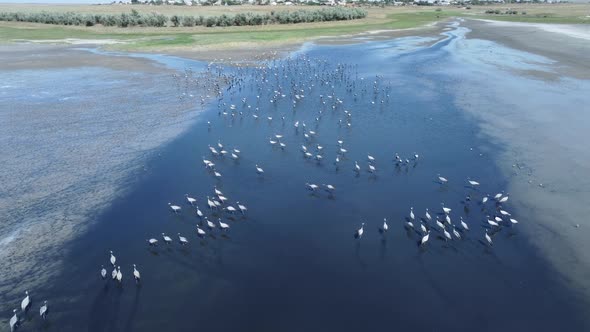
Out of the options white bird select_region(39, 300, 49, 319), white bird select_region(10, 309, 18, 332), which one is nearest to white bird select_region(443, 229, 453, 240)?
white bird select_region(39, 300, 49, 319)

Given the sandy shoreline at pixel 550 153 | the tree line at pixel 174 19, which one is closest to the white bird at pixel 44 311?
the sandy shoreline at pixel 550 153

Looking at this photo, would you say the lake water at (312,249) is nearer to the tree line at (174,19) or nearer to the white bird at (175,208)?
the white bird at (175,208)

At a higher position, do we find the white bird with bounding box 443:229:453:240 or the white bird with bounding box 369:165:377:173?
the white bird with bounding box 369:165:377:173

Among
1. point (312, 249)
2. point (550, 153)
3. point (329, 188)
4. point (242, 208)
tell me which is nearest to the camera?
point (312, 249)

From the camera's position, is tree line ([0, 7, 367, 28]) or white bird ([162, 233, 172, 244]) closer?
white bird ([162, 233, 172, 244])

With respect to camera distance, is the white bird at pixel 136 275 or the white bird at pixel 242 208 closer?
the white bird at pixel 136 275

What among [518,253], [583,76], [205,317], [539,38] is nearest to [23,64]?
[205,317]

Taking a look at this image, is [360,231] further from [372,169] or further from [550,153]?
[550,153]

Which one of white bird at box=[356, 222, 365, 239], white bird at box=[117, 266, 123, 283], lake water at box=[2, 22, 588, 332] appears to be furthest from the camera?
white bird at box=[356, 222, 365, 239]

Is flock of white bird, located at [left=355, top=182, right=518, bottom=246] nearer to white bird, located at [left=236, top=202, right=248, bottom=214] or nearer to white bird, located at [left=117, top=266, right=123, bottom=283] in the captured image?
white bird, located at [left=236, top=202, right=248, bottom=214]

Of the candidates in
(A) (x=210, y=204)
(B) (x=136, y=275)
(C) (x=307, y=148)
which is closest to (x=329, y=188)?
(C) (x=307, y=148)
